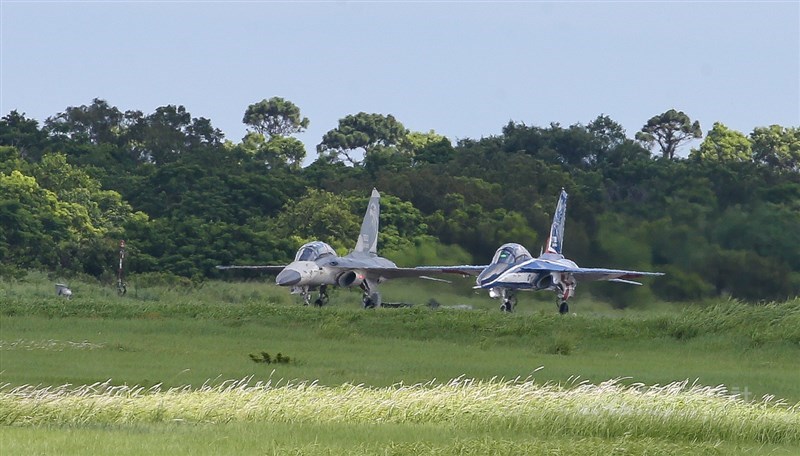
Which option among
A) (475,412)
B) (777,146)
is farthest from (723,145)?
(475,412)

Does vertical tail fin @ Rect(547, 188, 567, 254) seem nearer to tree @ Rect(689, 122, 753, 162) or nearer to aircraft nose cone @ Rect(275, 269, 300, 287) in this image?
aircraft nose cone @ Rect(275, 269, 300, 287)

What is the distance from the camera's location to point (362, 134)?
120 metres

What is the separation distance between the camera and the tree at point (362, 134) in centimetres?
12000

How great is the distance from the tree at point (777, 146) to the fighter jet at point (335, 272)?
53700 mm

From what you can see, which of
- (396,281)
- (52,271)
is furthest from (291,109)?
(396,281)

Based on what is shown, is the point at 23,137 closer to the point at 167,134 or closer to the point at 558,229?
the point at 167,134

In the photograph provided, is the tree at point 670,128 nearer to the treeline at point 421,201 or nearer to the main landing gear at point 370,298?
the treeline at point 421,201

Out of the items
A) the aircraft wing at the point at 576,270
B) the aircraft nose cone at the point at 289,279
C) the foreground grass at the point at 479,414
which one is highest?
the aircraft wing at the point at 576,270

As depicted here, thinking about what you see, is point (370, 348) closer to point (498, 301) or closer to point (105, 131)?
point (498, 301)

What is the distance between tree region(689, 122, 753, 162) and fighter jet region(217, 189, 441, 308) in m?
54.5

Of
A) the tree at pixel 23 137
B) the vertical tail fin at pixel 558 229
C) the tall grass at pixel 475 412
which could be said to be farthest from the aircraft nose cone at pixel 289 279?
the tree at pixel 23 137

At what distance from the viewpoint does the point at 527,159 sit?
256 ft

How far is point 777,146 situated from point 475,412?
90.1 meters

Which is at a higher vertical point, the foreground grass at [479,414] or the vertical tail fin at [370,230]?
the vertical tail fin at [370,230]
